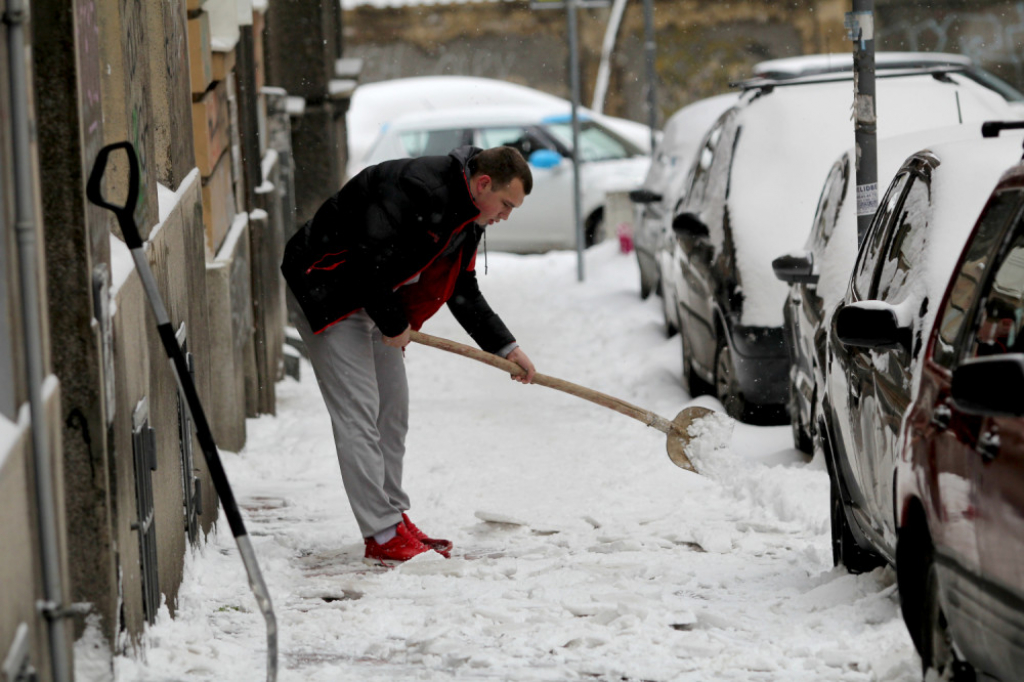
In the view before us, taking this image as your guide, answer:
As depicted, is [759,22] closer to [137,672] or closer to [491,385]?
[491,385]

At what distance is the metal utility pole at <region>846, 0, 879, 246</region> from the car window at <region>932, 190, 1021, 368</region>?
274 centimetres

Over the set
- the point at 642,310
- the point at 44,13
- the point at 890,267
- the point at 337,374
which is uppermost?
the point at 44,13

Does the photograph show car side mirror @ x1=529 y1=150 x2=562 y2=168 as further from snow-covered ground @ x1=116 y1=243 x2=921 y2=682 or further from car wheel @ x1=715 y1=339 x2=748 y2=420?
car wheel @ x1=715 y1=339 x2=748 y2=420

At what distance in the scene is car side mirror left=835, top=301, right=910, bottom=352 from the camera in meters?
4.62

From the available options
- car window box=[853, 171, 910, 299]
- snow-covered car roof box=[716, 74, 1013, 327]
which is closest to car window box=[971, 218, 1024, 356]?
car window box=[853, 171, 910, 299]

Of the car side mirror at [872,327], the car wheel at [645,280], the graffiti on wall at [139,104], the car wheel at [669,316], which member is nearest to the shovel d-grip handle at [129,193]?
the graffiti on wall at [139,104]

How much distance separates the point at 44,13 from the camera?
4.01m

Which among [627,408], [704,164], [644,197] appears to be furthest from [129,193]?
[644,197]

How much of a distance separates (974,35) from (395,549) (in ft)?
75.9

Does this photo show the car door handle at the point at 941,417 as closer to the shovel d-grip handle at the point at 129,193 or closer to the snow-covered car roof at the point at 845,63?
the shovel d-grip handle at the point at 129,193

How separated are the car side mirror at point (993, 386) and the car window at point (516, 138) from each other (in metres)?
15.5

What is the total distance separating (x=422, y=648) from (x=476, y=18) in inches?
982

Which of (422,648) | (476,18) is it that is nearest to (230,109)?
(422,648)

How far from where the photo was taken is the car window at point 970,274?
13.3ft
